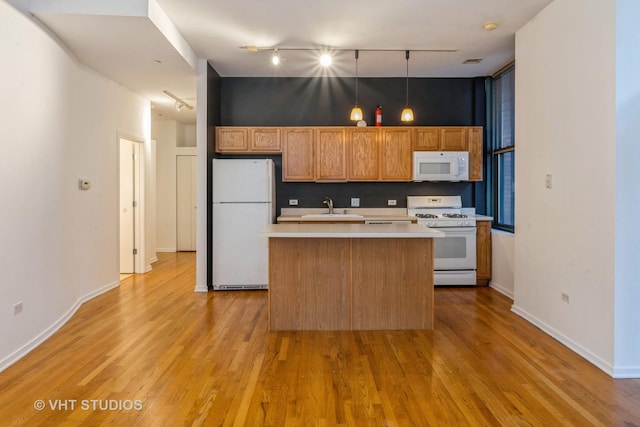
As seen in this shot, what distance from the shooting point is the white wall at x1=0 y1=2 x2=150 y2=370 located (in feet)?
10.2

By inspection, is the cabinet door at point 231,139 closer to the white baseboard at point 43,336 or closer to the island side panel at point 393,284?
the white baseboard at point 43,336

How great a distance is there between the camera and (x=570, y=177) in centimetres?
331

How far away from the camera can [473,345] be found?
337 cm

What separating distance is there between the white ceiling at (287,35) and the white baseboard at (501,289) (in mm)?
2789

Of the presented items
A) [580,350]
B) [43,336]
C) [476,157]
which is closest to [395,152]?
[476,157]

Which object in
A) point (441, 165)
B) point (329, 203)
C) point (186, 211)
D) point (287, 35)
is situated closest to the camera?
point (287, 35)

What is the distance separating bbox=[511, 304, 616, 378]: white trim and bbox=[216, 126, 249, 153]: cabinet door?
381cm

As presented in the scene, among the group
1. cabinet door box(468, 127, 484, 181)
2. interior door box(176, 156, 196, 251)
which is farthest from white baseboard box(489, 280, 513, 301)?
interior door box(176, 156, 196, 251)

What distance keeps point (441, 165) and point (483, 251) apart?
4.07 feet

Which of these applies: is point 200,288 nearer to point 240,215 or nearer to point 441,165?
point 240,215

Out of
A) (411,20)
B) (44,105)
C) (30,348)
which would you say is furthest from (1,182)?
(411,20)

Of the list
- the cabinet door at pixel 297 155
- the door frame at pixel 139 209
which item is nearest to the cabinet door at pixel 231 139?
the cabinet door at pixel 297 155

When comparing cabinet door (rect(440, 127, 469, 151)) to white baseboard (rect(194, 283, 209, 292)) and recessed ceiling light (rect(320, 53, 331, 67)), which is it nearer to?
recessed ceiling light (rect(320, 53, 331, 67))

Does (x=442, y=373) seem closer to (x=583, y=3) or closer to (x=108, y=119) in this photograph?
(x=583, y=3)
